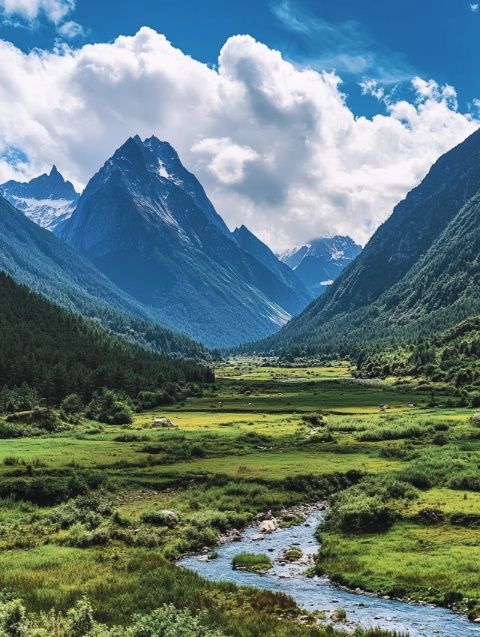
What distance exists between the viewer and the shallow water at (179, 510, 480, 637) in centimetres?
2906

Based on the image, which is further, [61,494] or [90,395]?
[90,395]

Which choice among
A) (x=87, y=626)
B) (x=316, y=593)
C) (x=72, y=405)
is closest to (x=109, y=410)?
(x=72, y=405)

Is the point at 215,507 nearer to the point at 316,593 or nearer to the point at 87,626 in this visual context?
the point at 316,593

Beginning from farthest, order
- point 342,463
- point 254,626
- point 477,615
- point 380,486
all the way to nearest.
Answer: point 342,463 → point 380,486 → point 477,615 → point 254,626

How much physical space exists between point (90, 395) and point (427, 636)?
144085mm

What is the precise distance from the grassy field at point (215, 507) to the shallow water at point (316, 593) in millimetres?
1323

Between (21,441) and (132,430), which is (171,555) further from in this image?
(132,430)

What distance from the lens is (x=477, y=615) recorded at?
29750 millimetres

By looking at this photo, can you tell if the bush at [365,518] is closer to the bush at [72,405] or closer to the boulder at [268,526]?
the boulder at [268,526]

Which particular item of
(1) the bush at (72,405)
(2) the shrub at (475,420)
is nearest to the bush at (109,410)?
(1) the bush at (72,405)

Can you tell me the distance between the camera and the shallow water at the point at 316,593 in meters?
29.1

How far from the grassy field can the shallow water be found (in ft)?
4.34

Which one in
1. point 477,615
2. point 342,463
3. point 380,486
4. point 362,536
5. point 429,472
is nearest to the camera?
point 477,615

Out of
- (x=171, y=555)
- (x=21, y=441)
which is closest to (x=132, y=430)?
(x=21, y=441)
